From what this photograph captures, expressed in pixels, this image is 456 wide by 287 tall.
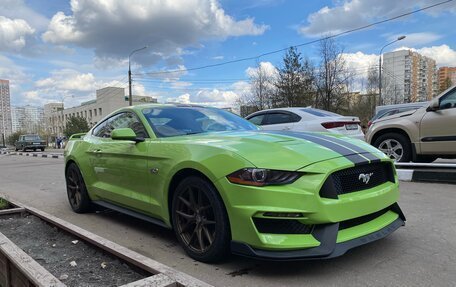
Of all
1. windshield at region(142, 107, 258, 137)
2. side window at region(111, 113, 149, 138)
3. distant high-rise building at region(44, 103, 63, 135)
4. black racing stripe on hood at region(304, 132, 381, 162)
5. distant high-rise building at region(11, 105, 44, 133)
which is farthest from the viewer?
distant high-rise building at region(44, 103, 63, 135)

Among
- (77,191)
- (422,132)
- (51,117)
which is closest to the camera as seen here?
(77,191)

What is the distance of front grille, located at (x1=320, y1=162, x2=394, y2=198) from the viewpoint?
2863 mm

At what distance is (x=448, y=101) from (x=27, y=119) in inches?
4667

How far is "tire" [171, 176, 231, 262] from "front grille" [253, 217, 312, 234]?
0.99 ft

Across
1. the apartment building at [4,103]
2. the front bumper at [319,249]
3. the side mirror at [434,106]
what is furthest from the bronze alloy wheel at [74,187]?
the apartment building at [4,103]

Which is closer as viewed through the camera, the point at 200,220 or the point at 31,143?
the point at 200,220

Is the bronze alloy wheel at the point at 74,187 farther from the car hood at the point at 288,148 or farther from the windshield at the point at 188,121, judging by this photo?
the car hood at the point at 288,148

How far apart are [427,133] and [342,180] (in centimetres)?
502

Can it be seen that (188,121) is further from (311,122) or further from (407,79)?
(407,79)

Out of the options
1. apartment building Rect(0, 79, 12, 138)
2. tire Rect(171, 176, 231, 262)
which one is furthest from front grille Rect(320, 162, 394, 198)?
apartment building Rect(0, 79, 12, 138)

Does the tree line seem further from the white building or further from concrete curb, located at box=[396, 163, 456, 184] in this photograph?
the white building

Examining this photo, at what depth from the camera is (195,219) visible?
131 inches

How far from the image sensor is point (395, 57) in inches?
2024

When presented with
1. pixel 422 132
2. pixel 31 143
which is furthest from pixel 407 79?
pixel 422 132
